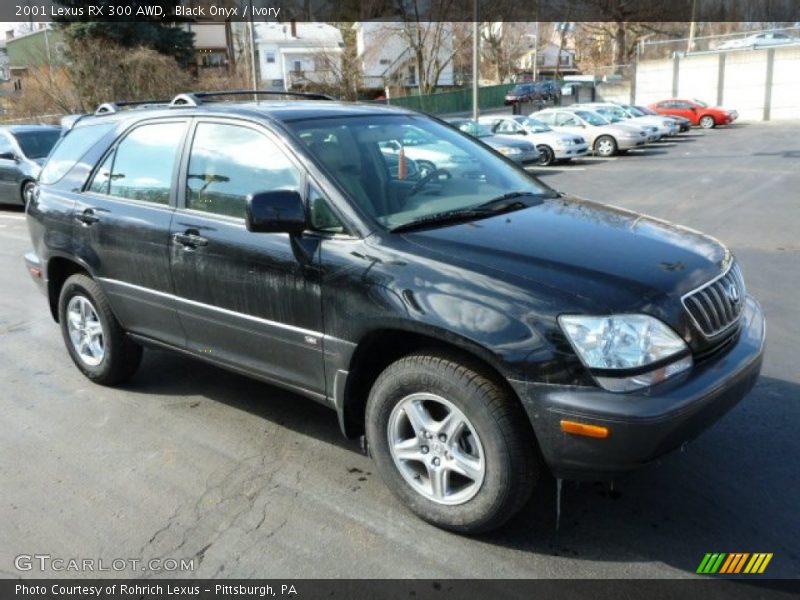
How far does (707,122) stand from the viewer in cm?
3688

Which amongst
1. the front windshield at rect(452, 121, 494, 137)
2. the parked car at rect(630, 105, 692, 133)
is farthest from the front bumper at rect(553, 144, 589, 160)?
the parked car at rect(630, 105, 692, 133)

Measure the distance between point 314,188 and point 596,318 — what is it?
151 cm

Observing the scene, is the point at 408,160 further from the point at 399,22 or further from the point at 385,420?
the point at 399,22

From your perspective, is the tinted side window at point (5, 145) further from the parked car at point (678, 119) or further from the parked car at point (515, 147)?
the parked car at point (678, 119)

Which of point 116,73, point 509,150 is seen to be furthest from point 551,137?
point 116,73

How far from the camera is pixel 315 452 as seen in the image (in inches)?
155

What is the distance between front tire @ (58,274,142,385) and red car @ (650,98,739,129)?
1447 inches

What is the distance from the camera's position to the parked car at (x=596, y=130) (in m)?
24.7

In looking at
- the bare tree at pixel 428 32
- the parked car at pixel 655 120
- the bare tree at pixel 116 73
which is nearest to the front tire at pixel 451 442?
the parked car at pixel 655 120

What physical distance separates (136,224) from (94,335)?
1.12 metres

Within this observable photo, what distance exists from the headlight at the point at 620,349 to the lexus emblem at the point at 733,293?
0.72 meters

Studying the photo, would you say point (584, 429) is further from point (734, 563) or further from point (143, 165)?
point (143, 165)

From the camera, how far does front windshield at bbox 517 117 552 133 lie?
→ 2302cm

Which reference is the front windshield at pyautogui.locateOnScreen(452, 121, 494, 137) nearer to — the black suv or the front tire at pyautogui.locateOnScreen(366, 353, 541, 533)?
the black suv
